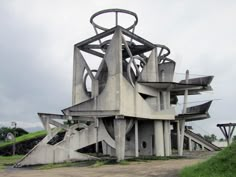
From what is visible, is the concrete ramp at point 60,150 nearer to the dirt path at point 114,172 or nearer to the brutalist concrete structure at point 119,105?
the brutalist concrete structure at point 119,105

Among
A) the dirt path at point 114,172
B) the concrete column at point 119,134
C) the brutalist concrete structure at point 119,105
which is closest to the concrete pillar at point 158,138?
the brutalist concrete structure at point 119,105

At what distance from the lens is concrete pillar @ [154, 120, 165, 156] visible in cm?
3277

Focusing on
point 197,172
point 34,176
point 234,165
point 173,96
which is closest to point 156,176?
point 197,172

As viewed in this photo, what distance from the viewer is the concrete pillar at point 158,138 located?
1290 inches

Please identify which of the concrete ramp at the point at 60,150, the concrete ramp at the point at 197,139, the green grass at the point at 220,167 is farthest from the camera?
the concrete ramp at the point at 197,139

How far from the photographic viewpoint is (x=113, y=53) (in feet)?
99.6

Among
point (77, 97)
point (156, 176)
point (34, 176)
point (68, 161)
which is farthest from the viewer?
point (77, 97)

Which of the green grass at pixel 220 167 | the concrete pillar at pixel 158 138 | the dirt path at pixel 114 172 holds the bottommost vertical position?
the dirt path at pixel 114 172

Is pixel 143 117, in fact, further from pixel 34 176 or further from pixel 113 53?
pixel 34 176

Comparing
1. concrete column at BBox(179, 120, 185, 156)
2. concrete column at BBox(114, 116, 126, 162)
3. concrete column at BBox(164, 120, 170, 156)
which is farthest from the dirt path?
concrete column at BBox(179, 120, 185, 156)

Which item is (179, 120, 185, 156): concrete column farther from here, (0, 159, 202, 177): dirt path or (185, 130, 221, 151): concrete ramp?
(0, 159, 202, 177): dirt path

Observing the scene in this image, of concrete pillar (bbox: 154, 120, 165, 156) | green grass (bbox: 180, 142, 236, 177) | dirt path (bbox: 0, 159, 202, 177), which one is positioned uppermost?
concrete pillar (bbox: 154, 120, 165, 156)

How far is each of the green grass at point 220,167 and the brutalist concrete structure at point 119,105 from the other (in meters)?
15.1

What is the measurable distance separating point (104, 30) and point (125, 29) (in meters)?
2.72
